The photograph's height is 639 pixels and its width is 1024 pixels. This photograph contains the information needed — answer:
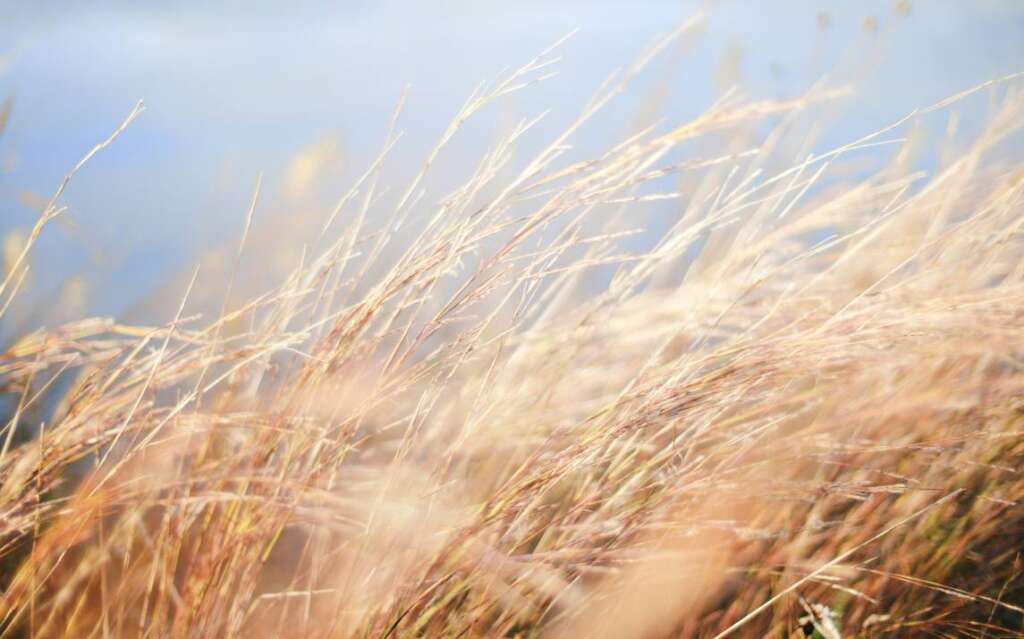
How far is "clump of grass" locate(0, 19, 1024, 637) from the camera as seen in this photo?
82 centimetres

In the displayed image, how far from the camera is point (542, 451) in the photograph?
0.86 metres

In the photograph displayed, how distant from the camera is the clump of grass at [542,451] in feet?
2.68

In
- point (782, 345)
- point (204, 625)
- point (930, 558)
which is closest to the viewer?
point (204, 625)

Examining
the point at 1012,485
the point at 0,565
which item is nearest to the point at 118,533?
the point at 0,565

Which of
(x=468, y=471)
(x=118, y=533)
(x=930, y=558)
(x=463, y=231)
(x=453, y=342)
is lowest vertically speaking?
(x=930, y=558)

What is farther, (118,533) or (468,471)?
(468,471)

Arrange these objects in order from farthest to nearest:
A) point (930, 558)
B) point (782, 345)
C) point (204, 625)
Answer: point (930, 558)
point (782, 345)
point (204, 625)

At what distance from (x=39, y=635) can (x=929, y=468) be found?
1144mm

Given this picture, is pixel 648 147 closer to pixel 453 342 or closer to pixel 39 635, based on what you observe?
pixel 453 342

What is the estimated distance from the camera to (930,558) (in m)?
1.09

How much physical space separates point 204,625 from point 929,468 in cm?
97

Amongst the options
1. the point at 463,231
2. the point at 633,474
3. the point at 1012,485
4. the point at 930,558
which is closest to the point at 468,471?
the point at 633,474

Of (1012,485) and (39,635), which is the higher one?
(39,635)

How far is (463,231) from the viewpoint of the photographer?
847mm
